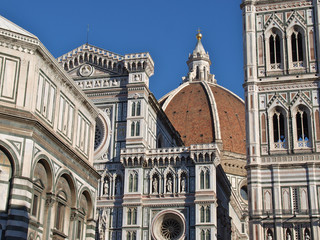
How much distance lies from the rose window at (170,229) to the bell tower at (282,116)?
5210mm

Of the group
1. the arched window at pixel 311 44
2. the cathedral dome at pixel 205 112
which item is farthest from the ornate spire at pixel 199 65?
the arched window at pixel 311 44

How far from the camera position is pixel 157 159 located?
38.6 meters

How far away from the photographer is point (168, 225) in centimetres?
3753

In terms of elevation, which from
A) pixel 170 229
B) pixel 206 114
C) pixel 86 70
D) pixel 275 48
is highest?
pixel 206 114

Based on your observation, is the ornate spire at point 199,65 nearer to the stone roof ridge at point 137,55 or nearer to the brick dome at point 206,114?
the brick dome at point 206,114

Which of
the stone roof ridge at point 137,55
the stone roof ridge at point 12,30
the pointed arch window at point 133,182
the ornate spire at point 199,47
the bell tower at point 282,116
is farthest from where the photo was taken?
the ornate spire at point 199,47

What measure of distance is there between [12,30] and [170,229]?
22.8 metres

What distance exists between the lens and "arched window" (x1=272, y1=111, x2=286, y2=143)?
3669 cm

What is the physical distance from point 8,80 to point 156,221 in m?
22.5

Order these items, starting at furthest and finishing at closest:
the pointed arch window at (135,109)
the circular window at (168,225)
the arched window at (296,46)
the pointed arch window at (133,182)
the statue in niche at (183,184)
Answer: the pointed arch window at (135,109)
the arched window at (296,46)
the pointed arch window at (133,182)
the statue in niche at (183,184)
the circular window at (168,225)

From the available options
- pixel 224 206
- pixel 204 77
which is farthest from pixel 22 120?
pixel 204 77

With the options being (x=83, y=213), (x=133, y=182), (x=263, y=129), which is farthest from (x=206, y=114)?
(x=83, y=213)

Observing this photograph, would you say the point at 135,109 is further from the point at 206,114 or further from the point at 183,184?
the point at 206,114

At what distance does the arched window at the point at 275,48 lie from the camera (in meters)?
38.8
